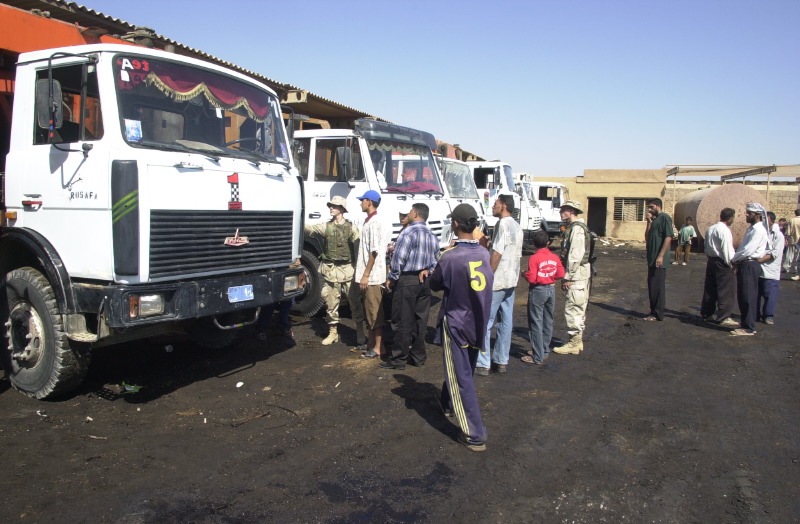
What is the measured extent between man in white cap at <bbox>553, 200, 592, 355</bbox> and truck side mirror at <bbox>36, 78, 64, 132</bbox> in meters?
4.82

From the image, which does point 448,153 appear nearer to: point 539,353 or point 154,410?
point 539,353

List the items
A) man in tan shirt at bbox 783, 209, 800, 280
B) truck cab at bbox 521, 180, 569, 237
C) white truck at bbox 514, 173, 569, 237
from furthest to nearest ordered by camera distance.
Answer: truck cab at bbox 521, 180, 569, 237, white truck at bbox 514, 173, 569, 237, man in tan shirt at bbox 783, 209, 800, 280

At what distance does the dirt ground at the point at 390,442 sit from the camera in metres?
3.23

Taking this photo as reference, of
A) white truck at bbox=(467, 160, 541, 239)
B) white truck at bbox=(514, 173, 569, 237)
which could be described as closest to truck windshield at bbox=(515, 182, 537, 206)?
white truck at bbox=(467, 160, 541, 239)

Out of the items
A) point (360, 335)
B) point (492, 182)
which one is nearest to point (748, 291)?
point (360, 335)

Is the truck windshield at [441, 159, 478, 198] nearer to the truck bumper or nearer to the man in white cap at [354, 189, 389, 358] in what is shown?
the man in white cap at [354, 189, 389, 358]

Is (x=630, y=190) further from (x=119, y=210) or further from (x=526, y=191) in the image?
(x=119, y=210)

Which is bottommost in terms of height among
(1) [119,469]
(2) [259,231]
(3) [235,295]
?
(1) [119,469]

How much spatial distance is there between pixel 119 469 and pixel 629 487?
3201 mm

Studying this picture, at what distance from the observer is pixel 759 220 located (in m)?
7.87

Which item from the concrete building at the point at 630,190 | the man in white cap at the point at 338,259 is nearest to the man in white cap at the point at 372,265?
the man in white cap at the point at 338,259

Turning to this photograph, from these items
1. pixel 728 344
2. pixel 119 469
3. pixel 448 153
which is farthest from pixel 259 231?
pixel 448 153

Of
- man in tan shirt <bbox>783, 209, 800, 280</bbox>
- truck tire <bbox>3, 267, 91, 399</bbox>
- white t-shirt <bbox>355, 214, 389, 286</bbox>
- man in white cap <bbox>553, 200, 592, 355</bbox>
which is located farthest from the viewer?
man in tan shirt <bbox>783, 209, 800, 280</bbox>

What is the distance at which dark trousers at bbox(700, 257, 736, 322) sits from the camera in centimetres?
817
